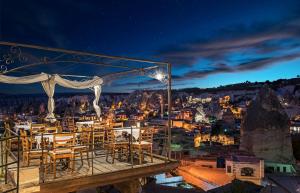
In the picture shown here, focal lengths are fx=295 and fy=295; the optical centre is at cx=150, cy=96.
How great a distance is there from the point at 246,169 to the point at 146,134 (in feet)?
86.5

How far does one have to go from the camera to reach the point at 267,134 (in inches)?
→ 1719

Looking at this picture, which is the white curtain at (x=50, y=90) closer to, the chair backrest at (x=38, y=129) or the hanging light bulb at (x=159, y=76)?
the chair backrest at (x=38, y=129)

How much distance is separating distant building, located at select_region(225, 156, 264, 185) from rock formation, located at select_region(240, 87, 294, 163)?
11868mm

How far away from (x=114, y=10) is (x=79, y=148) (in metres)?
29.2

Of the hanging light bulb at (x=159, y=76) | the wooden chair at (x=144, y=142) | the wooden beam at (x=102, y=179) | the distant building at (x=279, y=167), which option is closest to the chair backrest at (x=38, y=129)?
the wooden beam at (x=102, y=179)

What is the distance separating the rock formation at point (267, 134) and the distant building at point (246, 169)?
38.9ft

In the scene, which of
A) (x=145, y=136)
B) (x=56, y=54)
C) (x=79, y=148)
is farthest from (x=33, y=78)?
(x=145, y=136)

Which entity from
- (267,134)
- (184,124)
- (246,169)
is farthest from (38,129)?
(184,124)

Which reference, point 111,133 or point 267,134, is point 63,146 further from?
point 267,134

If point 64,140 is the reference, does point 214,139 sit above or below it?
below

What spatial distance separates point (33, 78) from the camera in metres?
9.69

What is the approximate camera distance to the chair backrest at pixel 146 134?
340 inches

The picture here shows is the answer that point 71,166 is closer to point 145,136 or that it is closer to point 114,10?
point 145,136

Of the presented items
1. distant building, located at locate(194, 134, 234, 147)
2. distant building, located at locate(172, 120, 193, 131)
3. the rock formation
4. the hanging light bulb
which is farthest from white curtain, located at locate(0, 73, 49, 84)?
distant building, located at locate(172, 120, 193, 131)
